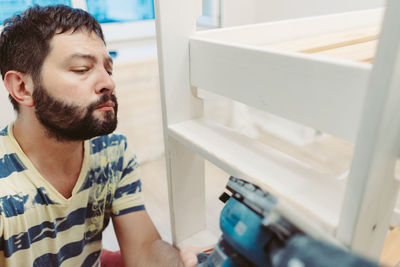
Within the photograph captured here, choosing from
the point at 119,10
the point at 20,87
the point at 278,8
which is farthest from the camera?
the point at 278,8

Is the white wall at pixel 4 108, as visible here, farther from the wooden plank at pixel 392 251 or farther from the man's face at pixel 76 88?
the wooden plank at pixel 392 251

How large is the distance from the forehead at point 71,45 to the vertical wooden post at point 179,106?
0.69ft

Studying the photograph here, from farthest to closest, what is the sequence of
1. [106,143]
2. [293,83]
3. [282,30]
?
[106,143] < [282,30] < [293,83]

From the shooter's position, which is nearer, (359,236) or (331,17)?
(359,236)

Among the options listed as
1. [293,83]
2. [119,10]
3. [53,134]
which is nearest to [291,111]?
[293,83]

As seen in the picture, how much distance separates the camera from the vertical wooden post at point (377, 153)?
0.29 metres

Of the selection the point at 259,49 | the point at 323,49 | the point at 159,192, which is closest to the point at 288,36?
the point at 323,49

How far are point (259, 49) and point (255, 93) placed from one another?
7 centimetres

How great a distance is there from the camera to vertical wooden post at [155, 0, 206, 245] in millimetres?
597

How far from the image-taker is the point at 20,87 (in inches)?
30.0

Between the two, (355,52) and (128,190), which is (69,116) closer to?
(128,190)

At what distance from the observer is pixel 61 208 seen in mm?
787

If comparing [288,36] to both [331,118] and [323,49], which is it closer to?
[323,49]

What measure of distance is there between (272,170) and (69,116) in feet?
1.64
